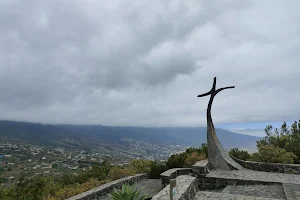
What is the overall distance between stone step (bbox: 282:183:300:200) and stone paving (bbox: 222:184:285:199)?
17 cm

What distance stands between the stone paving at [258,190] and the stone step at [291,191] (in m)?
0.17

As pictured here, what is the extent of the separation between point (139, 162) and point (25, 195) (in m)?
6.93

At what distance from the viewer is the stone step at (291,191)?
7.13 m

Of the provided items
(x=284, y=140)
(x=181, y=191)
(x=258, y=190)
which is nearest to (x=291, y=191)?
(x=258, y=190)

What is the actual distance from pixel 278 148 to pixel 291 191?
24.0ft

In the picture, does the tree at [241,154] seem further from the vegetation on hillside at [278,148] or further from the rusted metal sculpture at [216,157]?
the rusted metal sculpture at [216,157]

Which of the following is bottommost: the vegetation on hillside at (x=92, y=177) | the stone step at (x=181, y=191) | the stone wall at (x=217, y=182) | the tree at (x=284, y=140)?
the vegetation on hillside at (x=92, y=177)

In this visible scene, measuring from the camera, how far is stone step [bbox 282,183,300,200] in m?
7.13

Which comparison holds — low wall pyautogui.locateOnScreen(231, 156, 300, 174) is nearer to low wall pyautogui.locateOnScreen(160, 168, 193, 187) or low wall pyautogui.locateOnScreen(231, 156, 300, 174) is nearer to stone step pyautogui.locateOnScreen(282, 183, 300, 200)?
low wall pyautogui.locateOnScreen(160, 168, 193, 187)

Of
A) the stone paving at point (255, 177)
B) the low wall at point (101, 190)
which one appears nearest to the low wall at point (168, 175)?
A: the stone paving at point (255, 177)

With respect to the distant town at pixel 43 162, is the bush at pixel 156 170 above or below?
above

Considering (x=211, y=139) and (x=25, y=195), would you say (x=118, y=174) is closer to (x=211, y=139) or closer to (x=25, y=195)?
(x=25, y=195)

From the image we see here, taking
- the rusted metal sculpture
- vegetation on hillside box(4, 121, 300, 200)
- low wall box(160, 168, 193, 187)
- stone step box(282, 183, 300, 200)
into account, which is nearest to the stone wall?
stone step box(282, 183, 300, 200)

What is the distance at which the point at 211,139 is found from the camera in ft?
41.0
